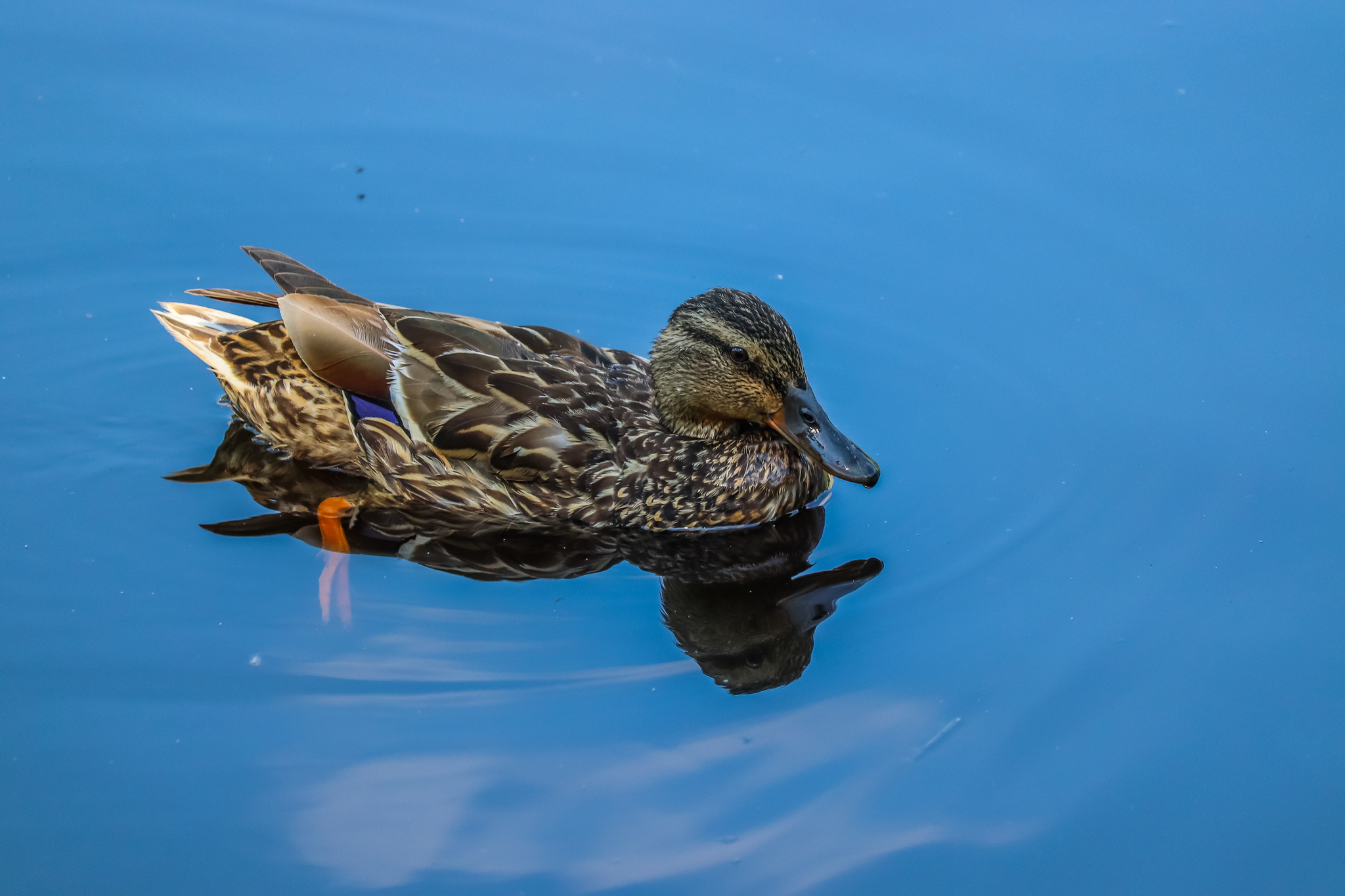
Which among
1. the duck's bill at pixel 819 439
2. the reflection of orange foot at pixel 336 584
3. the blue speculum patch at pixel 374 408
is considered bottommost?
the reflection of orange foot at pixel 336 584

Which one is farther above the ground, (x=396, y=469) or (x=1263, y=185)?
(x=1263, y=185)

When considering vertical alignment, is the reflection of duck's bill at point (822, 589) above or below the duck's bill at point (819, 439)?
below

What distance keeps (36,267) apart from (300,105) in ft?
6.18

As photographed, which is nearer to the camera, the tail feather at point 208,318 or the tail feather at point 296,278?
the tail feather at point 296,278

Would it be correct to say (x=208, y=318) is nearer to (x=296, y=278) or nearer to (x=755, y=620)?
(x=296, y=278)

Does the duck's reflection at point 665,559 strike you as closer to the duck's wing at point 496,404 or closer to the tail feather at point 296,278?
the duck's wing at point 496,404

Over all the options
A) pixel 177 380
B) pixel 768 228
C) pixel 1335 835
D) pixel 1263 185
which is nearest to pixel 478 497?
pixel 177 380

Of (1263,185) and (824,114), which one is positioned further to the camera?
(824,114)

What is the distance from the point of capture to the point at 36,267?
6.69 meters

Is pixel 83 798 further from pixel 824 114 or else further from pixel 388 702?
pixel 824 114

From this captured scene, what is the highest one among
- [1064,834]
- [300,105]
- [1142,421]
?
[300,105]

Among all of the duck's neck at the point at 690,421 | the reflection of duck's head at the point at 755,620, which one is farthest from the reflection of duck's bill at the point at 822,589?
the duck's neck at the point at 690,421

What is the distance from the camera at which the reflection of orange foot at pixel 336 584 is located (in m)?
4.88

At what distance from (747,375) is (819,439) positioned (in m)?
0.42
